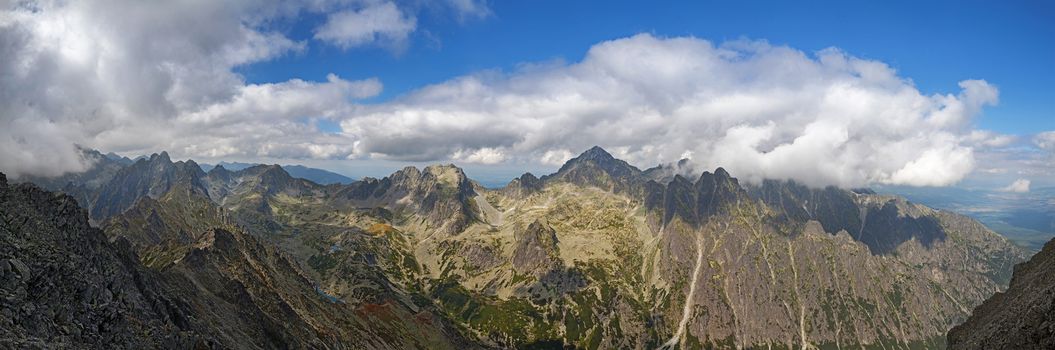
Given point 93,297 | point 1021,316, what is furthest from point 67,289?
point 1021,316

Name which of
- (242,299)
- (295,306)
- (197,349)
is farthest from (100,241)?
(295,306)

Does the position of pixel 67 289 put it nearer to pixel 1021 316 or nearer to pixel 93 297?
pixel 93 297

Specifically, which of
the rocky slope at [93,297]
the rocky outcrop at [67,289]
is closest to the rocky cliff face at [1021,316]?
the rocky outcrop at [67,289]

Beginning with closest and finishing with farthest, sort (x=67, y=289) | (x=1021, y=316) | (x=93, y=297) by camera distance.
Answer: (x=67, y=289) → (x=93, y=297) → (x=1021, y=316)

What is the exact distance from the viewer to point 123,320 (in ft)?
215

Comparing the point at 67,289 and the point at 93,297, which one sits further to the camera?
the point at 93,297

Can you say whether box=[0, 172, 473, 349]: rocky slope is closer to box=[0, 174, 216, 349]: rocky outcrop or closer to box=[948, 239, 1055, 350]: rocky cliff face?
box=[0, 174, 216, 349]: rocky outcrop

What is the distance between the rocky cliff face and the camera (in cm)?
5831

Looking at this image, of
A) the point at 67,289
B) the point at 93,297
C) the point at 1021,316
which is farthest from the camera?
the point at 1021,316

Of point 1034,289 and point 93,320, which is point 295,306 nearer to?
point 93,320

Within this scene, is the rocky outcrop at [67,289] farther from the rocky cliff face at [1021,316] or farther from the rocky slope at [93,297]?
the rocky cliff face at [1021,316]

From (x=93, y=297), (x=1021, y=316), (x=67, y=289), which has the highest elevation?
(x=67, y=289)

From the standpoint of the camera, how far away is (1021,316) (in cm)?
6981

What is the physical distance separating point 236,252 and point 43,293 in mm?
145593
